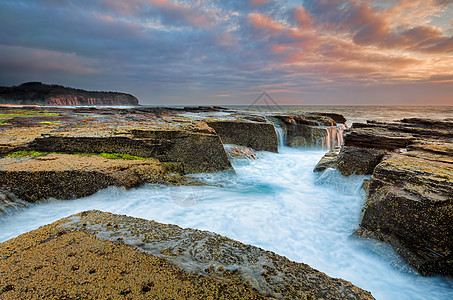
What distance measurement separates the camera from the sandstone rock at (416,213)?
2.69 m

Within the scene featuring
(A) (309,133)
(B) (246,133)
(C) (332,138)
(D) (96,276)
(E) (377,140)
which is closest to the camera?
(D) (96,276)

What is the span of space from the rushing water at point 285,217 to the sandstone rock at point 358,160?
0.22 m

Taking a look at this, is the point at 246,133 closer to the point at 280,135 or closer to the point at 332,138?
the point at 280,135

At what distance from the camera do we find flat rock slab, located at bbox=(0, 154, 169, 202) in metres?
4.02

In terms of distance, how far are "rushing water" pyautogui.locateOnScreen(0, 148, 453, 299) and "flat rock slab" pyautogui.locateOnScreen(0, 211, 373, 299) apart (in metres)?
1.54

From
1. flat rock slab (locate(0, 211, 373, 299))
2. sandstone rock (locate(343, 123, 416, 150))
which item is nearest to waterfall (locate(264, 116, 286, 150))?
sandstone rock (locate(343, 123, 416, 150))

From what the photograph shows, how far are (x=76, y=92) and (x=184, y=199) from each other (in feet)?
331

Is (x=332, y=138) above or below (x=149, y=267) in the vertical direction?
above

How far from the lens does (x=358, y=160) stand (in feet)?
18.6

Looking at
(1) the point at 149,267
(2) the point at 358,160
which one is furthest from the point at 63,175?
(2) the point at 358,160

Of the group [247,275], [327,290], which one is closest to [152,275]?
[247,275]

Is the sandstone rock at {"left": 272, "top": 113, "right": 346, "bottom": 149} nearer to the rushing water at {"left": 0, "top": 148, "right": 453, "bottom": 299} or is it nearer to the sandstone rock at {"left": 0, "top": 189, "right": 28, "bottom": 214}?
the rushing water at {"left": 0, "top": 148, "right": 453, "bottom": 299}

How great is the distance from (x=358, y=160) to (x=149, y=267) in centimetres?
581

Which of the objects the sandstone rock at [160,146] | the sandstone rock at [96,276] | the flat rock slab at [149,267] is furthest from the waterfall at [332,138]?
the sandstone rock at [96,276]
